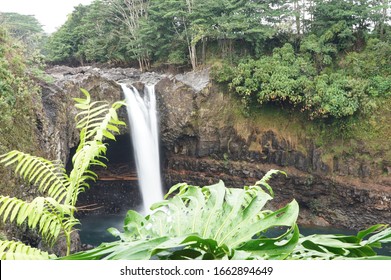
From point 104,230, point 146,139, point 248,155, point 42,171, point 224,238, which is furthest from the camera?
point 146,139

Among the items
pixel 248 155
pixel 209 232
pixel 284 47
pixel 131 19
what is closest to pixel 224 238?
pixel 209 232

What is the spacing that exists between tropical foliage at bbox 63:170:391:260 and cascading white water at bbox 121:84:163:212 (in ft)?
34.0

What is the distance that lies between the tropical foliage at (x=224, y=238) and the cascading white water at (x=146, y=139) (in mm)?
10372

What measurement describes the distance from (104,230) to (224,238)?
35.8 feet

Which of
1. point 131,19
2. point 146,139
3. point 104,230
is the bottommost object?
point 104,230

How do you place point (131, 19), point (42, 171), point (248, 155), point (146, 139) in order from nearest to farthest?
1. point (42, 171)
2. point (248, 155)
3. point (146, 139)
4. point (131, 19)

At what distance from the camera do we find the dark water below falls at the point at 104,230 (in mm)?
10485

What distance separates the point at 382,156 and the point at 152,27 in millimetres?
10040

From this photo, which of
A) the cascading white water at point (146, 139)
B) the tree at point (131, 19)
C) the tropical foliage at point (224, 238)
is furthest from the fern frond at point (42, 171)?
the tree at point (131, 19)

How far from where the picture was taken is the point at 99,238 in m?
10.7

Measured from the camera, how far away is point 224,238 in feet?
4.27

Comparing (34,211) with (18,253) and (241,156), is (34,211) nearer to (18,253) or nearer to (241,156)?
(18,253)

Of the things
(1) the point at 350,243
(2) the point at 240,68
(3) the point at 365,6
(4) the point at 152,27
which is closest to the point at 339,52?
(3) the point at 365,6

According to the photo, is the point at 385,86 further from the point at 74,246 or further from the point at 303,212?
the point at 74,246
